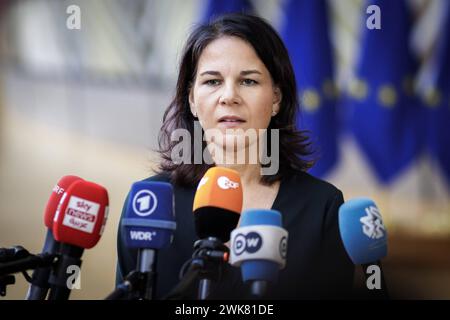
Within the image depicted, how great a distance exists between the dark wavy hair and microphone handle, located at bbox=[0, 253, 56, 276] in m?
0.57

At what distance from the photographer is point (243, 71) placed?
1.73 meters

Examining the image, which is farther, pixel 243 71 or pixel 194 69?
pixel 194 69

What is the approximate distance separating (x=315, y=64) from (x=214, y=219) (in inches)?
126

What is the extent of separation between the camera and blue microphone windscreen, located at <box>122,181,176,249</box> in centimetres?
131

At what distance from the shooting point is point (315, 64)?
4.38 meters

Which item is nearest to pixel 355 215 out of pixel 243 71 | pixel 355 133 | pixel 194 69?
pixel 243 71

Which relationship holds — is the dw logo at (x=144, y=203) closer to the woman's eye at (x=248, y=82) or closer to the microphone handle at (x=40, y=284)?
the microphone handle at (x=40, y=284)

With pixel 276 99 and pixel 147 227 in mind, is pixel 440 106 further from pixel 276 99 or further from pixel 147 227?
pixel 147 227

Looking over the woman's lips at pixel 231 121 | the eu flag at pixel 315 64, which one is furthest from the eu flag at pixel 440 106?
the woman's lips at pixel 231 121

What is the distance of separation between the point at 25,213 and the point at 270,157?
2.94 meters

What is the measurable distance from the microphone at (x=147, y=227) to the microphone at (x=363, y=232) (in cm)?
33

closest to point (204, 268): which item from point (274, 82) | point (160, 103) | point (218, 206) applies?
point (218, 206)

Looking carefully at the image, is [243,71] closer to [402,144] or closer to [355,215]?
[355,215]

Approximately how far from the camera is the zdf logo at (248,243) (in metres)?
1.24
